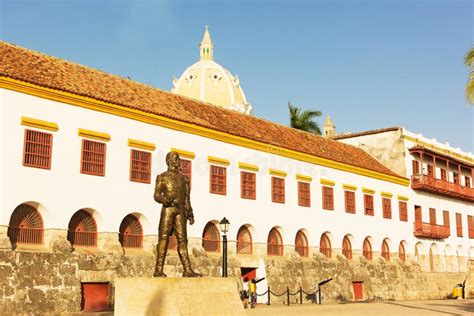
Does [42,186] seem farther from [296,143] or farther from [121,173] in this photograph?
[296,143]

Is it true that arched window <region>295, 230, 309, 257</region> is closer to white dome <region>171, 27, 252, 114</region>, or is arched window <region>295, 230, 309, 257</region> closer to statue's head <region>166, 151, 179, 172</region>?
statue's head <region>166, 151, 179, 172</region>

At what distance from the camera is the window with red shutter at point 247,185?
26.1 meters

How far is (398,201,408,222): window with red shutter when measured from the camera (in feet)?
118

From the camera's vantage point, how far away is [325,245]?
3084 cm

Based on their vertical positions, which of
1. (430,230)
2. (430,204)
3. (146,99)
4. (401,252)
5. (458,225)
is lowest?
(401,252)

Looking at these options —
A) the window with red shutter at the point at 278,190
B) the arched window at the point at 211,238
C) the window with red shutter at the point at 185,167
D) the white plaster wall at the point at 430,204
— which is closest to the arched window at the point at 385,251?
the white plaster wall at the point at 430,204

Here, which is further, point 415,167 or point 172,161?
point 415,167

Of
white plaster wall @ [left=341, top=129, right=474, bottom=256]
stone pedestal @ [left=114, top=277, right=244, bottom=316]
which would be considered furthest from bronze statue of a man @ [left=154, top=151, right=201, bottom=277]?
white plaster wall @ [left=341, top=129, right=474, bottom=256]

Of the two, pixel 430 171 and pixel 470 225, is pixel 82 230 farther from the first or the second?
pixel 470 225

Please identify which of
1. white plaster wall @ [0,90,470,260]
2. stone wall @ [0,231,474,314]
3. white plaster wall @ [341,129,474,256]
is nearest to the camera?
stone wall @ [0,231,474,314]

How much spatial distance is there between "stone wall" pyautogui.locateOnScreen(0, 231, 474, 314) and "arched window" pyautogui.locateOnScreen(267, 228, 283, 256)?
0.39 metres

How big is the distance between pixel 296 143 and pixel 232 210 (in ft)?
21.6

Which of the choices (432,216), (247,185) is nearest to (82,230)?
(247,185)

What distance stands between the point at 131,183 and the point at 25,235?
4.31m
